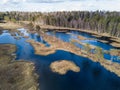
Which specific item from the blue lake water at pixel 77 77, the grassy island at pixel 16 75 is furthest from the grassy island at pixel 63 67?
the grassy island at pixel 16 75

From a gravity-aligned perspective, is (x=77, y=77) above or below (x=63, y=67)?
below

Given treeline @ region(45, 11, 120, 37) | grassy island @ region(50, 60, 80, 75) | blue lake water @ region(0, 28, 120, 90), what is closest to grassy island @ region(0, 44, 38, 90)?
blue lake water @ region(0, 28, 120, 90)

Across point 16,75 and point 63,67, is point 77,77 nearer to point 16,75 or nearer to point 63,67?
point 63,67

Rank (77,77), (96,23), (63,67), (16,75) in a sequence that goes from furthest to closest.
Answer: (96,23) → (63,67) → (77,77) → (16,75)

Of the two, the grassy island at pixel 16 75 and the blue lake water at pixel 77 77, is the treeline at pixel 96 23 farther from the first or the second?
the grassy island at pixel 16 75

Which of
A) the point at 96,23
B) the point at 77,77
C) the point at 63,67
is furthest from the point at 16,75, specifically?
the point at 96,23

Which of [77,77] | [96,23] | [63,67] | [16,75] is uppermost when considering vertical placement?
[96,23]

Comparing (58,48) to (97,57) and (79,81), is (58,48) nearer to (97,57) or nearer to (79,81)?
(97,57)

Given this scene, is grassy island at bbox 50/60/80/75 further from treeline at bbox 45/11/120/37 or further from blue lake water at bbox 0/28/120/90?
treeline at bbox 45/11/120/37

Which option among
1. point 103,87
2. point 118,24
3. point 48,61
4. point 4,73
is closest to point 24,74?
point 4,73
